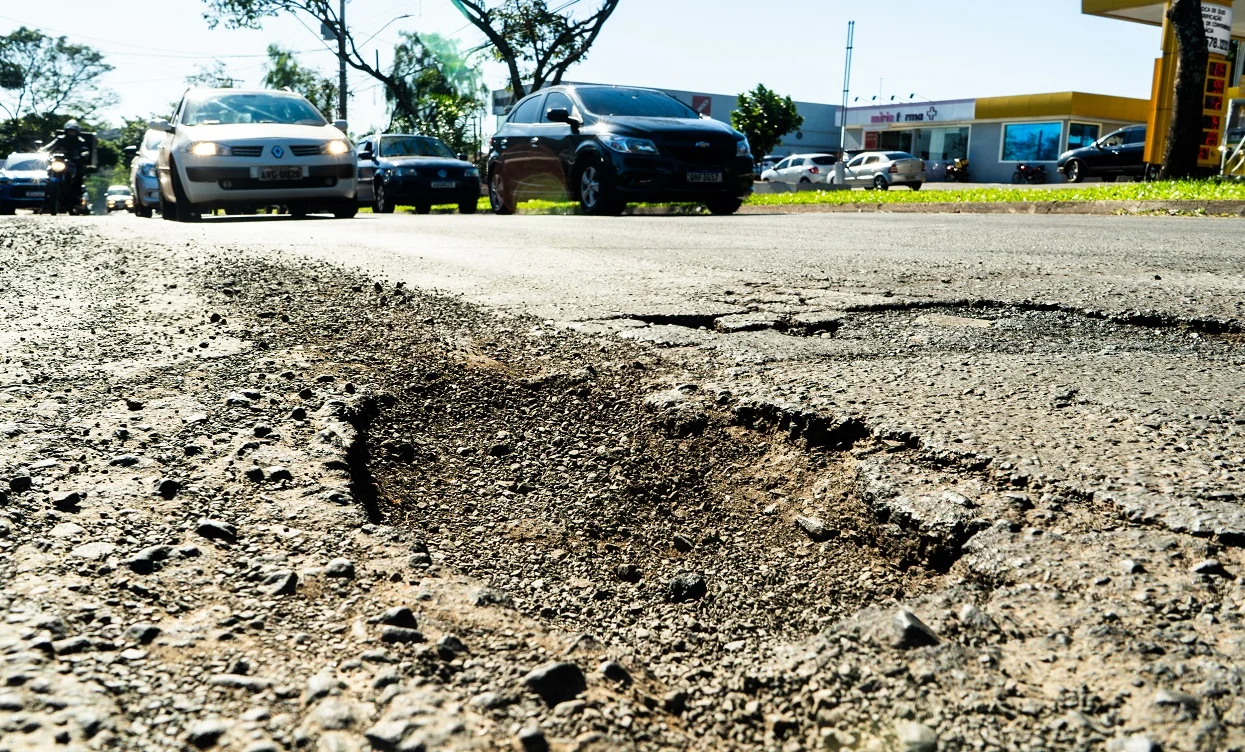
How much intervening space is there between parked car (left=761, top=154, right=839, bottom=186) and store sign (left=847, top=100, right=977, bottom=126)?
50.3ft

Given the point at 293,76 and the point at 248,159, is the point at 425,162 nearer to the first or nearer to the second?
the point at 248,159

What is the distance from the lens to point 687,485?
2150 millimetres

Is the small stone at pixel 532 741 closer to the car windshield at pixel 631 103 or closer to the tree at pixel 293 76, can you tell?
the car windshield at pixel 631 103

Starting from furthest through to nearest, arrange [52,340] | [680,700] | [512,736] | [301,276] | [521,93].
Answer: [521,93] → [301,276] → [52,340] → [680,700] → [512,736]

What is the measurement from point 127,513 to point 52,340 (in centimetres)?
180

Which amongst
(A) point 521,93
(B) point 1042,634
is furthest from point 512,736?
(A) point 521,93

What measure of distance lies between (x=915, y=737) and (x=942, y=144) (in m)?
54.1

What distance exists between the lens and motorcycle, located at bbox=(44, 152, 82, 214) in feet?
61.7

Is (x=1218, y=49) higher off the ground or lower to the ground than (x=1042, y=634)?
higher

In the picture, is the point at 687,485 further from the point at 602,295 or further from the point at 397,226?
the point at 397,226

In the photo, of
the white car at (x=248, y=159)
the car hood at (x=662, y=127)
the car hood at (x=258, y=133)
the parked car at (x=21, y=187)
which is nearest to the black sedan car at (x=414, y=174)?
the white car at (x=248, y=159)

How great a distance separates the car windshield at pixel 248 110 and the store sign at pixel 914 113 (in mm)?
42341

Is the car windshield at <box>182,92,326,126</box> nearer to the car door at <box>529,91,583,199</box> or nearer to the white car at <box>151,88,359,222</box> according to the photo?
the white car at <box>151,88,359,222</box>

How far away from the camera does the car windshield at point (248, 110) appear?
11.6 metres
